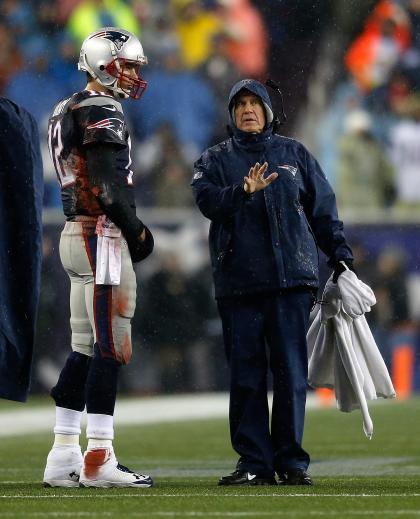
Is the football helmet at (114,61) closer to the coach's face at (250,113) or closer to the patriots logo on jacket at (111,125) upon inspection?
the patriots logo on jacket at (111,125)

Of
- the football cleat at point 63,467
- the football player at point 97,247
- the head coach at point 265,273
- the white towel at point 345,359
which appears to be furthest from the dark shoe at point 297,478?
the football cleat at point 63,467

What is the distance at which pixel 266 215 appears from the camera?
6.18 m

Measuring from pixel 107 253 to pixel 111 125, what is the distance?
0.51 metres

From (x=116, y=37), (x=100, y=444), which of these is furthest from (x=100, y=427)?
(x=116, y=37)

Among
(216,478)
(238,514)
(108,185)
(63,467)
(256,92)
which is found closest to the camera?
(238,514)

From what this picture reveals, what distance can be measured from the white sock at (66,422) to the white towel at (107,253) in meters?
0.57

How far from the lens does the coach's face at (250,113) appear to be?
625 centimetres

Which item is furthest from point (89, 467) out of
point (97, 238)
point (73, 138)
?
point (73, 138)

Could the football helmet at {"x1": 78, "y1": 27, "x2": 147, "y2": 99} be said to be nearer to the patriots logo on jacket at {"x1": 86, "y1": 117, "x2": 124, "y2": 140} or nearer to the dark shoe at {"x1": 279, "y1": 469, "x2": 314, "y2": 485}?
the patriots logo on jacket at {"x1": 86, "y1": 117, "x2": 124, "y2": 140}

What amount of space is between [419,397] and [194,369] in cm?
223

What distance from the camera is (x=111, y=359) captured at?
5.85 metres

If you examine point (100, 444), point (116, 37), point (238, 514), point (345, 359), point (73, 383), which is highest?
point (116, 37)

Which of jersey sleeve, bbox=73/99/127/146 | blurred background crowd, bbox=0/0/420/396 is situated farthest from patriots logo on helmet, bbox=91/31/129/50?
blurred background crowd, bbox=0/0/420/396

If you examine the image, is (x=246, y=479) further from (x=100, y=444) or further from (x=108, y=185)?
(x=108, y=185)
